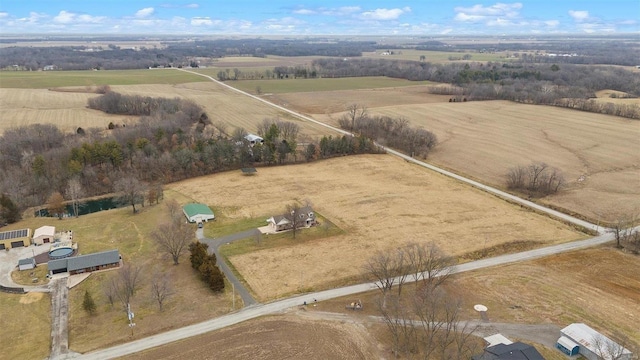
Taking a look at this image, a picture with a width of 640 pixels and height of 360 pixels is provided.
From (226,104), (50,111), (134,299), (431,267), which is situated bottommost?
(134,299)

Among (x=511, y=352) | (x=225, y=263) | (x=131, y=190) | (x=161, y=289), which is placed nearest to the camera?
(x=511, y=352)

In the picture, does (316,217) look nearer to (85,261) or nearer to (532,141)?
(85,261)

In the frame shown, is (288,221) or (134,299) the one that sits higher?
(288,221)

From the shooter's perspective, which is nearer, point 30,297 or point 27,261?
point 30,297

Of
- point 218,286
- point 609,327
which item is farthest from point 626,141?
point 218,286

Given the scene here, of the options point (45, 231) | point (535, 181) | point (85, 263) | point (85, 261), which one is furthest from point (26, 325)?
point (535, 181)

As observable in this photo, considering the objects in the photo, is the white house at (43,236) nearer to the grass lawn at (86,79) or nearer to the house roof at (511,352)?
the house roof at (511,352)

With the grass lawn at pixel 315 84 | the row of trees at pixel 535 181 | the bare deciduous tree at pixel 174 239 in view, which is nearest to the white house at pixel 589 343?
the row of trees at pixel 535 181
